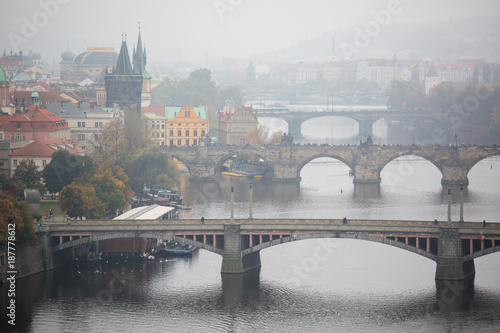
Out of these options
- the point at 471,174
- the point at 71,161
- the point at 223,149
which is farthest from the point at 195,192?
the point at 471,174

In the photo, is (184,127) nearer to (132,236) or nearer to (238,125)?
(238,125)

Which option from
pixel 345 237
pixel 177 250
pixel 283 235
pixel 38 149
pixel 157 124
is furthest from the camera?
pixel 157 124

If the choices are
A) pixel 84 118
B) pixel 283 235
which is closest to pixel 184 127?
pixel 84 118

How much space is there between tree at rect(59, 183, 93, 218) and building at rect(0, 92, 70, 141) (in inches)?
1361

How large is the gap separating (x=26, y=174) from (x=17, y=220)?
25.9 metres

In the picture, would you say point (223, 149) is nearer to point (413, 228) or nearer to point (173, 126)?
point (173, 126)

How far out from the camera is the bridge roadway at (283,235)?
73.2 meters

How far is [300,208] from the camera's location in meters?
111

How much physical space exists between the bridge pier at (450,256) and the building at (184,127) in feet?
276

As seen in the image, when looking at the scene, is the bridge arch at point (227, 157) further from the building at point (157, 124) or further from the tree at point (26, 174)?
the tree at point (26, 174)

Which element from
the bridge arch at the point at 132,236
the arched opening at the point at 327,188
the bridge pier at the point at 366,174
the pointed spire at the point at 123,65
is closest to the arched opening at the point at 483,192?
the bridge pier at the point at 366,174

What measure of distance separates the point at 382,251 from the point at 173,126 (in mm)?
73761

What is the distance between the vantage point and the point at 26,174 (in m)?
99.3

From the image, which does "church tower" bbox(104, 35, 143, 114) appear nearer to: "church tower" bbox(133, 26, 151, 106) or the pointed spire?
the pointed spire
